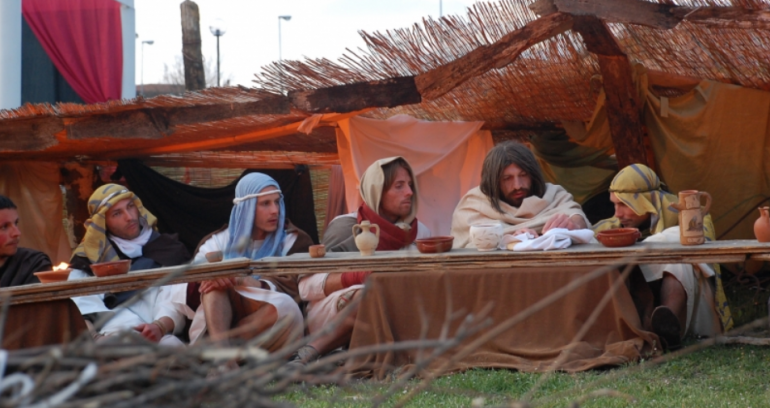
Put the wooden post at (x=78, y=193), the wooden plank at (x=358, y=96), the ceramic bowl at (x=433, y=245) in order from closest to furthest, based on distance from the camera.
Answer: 1. the ceramic bowl at (x=433, y=245)
2. the wooden plank at (x=358, y=96)
3. the wooden post at (x=78, y=193)

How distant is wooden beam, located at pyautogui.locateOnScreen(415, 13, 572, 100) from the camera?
19.0 feet

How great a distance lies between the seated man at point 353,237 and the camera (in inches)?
195

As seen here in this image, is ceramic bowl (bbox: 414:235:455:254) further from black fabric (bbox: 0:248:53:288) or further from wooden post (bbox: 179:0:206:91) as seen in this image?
wooden post (bbox: 179:0:206:91)

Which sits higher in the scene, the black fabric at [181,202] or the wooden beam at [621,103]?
the wooden beam at [621,103]

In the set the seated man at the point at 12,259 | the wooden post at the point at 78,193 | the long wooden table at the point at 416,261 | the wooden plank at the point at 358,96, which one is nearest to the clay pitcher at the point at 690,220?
the long wooden table at the point at 416,261

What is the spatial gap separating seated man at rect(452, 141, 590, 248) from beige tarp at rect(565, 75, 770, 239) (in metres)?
1.34

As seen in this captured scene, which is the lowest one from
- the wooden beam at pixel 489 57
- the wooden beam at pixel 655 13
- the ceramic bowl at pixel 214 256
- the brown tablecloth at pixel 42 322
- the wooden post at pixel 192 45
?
the brown tablecloth at pixel 42 322

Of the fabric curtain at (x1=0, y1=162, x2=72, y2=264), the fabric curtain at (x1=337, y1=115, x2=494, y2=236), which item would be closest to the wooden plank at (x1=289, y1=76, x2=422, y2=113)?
the fabric curtain at (x1=337, y1=115, x2=494, y2=236)

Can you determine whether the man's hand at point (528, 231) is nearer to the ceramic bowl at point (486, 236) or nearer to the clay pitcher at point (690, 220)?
the ceramic bowl at point (486, 236)

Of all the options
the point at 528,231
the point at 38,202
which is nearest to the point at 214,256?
the point at 528,231

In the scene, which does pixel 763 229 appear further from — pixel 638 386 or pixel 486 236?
pixel 486 236

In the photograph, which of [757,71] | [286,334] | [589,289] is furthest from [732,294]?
[286,334]

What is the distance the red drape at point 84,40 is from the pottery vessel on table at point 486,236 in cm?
924

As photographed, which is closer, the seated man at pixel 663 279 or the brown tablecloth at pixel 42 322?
the brown tablecloth at pixel 42 322
